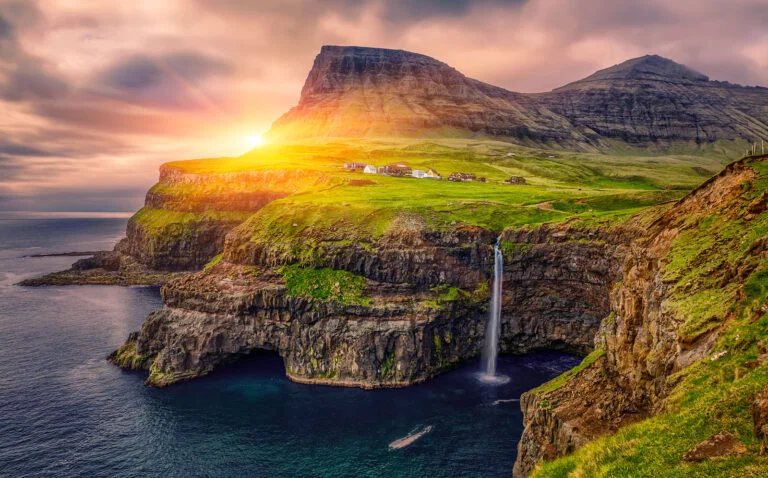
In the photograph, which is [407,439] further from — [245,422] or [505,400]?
[245,422]

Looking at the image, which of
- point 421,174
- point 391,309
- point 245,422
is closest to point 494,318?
point 391,309

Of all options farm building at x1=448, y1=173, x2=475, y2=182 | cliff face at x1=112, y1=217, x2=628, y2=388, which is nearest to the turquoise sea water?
cliff face at x1=112, y1=217, x2=628, y2=388

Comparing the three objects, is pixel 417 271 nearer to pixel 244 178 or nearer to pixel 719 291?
pixel 719 291

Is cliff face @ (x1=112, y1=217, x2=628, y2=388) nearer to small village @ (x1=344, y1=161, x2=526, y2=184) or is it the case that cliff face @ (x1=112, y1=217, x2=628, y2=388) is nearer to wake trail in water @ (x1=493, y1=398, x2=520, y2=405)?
wake trail in water @ (x1=493, y1=398, x2=520, y2=405)

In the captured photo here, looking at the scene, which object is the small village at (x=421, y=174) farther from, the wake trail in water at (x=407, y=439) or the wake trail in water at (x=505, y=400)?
the wake trail in water at (x=407, y=439)

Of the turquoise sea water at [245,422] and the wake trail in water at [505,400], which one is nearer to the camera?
the turquoise sea water at [245,422]

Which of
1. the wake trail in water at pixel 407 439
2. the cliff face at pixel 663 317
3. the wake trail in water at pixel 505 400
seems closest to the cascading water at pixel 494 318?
the wake trail in water at pixel 505 400
